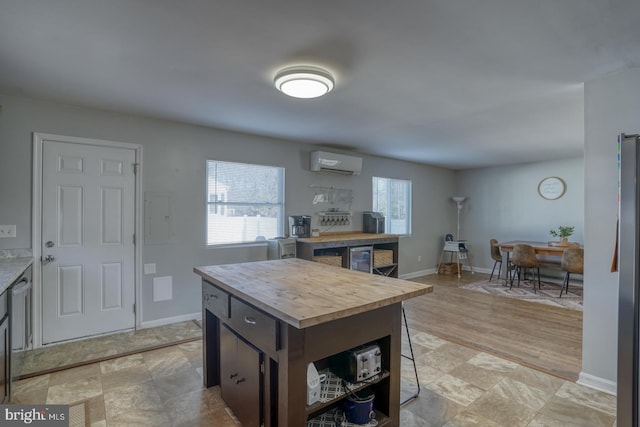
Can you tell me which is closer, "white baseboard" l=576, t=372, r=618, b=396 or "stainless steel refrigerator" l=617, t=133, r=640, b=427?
"stainless steel refrigerator" l=617, t=133, r=640, b=427

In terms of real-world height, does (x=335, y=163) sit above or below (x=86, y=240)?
above

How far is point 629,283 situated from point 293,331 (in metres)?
1.46

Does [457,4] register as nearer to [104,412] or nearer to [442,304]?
[104,412]

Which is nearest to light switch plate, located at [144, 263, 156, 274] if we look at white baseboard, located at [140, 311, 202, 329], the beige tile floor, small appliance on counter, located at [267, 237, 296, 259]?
white baseboard, located at [140, 311, 202, 329]

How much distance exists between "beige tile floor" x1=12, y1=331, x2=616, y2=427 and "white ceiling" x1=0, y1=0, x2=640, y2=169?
91.5 inches

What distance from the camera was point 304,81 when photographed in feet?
7.59

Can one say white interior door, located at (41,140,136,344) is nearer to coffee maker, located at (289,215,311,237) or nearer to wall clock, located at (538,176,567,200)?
coffee maker, located at (289,215,311,237)

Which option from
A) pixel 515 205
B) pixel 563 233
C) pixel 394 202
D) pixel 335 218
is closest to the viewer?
pixel 335 218

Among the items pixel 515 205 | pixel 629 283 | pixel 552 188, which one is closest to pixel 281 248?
pixel 629 283

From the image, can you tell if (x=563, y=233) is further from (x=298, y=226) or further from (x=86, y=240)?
(x=86, y=240)

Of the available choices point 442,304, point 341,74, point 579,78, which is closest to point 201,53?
point 341,74

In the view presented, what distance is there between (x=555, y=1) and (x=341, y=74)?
4.26 ft

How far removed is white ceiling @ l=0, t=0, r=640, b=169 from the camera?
1.64m

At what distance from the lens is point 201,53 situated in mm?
2090
